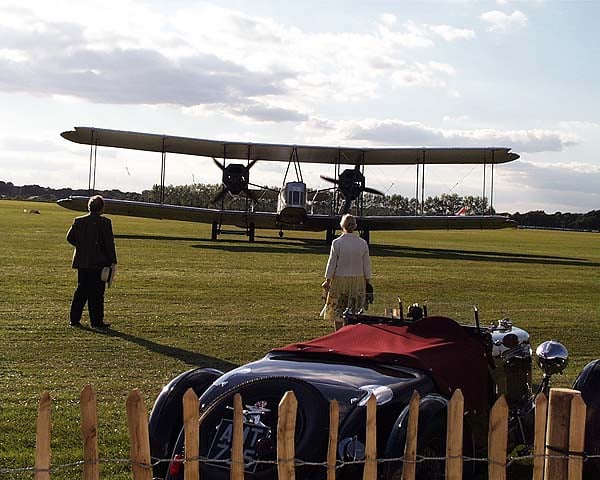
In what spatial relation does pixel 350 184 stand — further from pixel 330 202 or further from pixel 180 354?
pixel 180 354

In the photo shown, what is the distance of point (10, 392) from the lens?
7.50m

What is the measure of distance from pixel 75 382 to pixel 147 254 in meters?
17.8

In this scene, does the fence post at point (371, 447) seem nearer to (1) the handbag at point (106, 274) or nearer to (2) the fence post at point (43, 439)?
(2) the fence post at point (43, 439)

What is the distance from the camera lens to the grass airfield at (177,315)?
6.74 m

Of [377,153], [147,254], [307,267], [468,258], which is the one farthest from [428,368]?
[377,153]

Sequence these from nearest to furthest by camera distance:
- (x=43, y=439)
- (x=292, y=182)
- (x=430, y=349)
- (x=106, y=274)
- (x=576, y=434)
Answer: (x=43, y=439) → (x=576, y=434) → (x=430, y=349) → (x=106, y=274) → (x=292, y=182)

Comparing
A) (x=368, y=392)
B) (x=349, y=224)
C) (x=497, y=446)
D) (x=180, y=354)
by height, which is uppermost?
(x=349, y=224)

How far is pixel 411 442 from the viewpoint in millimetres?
3803

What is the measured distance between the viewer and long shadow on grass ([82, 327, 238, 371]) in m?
9.16

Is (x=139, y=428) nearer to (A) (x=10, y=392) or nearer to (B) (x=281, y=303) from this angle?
(A) (x=10, y=392)

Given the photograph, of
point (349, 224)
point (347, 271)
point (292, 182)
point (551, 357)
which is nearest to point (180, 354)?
point (347, 271)

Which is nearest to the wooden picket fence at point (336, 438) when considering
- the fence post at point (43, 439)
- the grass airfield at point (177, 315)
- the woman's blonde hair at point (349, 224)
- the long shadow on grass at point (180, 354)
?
the fence post at point (43, 439)

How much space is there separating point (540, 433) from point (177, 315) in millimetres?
9677

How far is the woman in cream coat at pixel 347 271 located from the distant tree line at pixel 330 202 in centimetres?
2650
